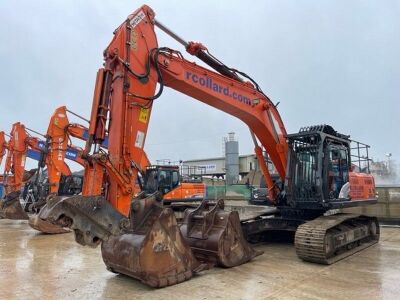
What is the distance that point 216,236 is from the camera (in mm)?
6355

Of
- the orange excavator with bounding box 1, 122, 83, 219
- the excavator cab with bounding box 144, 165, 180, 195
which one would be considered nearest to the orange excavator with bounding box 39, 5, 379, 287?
the excavator cab with bounding box 144, 165, 180, 195

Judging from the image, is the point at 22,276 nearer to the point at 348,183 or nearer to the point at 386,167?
the point at 348,183

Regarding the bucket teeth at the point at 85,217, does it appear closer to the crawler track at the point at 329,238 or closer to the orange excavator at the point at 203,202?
the orange excavator at the point at 203,202

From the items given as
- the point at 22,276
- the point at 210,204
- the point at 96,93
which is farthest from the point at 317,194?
the point at 22,276

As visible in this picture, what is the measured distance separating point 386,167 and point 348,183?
3342 centimetres

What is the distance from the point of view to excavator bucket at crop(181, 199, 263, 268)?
6.35 metres

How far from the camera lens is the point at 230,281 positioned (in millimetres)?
5641

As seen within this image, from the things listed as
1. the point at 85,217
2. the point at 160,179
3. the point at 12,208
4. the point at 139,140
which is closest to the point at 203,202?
the point at 139,140

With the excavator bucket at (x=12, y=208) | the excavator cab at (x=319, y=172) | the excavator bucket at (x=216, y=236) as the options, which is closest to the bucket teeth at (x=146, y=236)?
the excavator bucket at (x=216, y=236)

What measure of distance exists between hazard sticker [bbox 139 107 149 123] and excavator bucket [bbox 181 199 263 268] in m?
1.95

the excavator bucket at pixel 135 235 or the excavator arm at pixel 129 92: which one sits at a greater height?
the excavator arm at pixel 129 92

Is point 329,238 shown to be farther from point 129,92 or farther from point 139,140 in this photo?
point 129,92

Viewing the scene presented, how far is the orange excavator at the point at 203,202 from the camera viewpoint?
5180 millimetres

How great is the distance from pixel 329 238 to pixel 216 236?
2252mm
